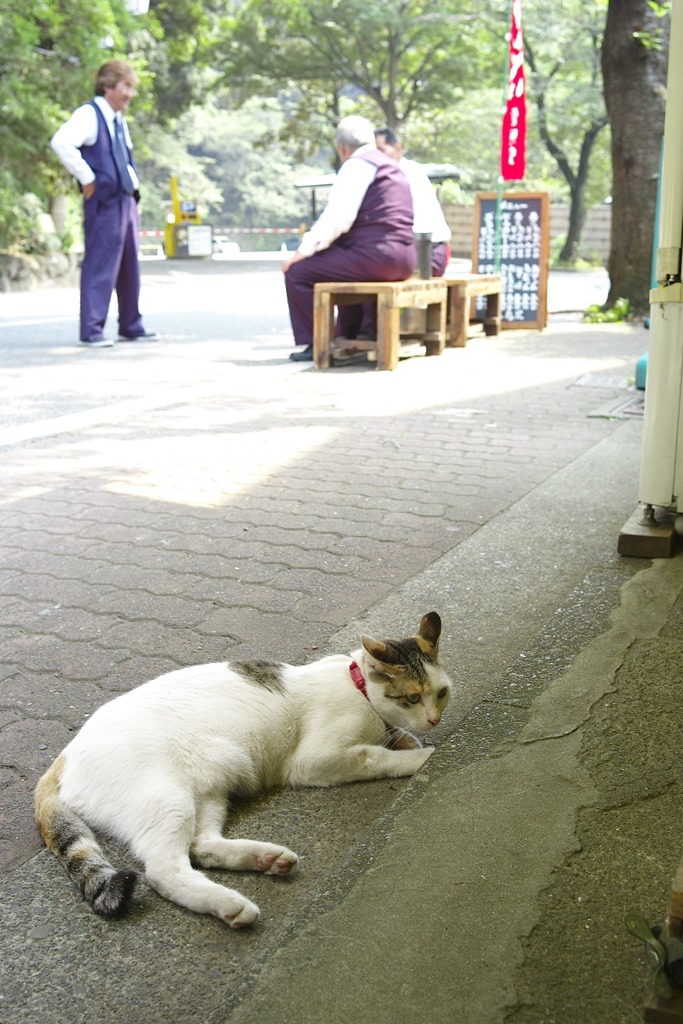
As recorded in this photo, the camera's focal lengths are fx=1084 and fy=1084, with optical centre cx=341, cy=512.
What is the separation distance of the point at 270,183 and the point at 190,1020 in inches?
2461

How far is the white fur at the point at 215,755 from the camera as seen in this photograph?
2.10 metres

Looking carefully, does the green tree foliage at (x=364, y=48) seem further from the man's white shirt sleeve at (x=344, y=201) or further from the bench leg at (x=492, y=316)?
the man's white shirt sleeve at (x=344, y=201)

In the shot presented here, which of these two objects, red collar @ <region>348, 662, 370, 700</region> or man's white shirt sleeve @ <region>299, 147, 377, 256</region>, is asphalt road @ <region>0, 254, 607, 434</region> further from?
red collar @ <region>348, 662, 370, 700</region>

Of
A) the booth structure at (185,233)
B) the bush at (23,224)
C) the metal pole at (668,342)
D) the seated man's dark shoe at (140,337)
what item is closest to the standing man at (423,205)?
the seated man's dark shoe at (140,337)

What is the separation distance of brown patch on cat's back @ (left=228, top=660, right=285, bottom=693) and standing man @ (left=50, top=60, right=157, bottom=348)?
7973 mm

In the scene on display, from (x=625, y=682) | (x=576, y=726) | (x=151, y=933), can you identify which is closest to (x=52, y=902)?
(x=151, y=933)

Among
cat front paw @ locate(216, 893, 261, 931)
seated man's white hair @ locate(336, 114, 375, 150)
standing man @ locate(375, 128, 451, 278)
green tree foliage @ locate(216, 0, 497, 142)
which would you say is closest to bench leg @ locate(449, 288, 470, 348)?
standing man @ locate(375, 128, 451, 278)

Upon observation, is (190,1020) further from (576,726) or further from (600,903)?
(576,726)

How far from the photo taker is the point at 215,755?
7.70 feet

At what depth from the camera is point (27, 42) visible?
57.4 ft

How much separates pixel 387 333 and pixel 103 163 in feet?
10.4

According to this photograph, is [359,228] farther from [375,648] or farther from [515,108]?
[375,648]

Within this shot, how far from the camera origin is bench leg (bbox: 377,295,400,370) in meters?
8.90

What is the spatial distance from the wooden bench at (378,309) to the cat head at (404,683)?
6.52m
